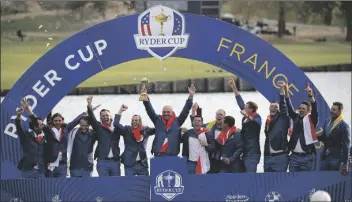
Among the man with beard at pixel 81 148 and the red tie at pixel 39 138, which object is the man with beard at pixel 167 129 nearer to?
the man with beard at pixel 81 148

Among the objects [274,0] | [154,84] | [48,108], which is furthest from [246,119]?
[274,0]

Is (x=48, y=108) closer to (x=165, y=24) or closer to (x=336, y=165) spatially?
(x=165, y=24)

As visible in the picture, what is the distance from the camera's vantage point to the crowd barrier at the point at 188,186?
592 inches

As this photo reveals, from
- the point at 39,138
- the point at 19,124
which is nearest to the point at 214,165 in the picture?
the point at 39,138

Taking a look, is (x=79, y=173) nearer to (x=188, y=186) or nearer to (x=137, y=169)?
(x=137, y=169)

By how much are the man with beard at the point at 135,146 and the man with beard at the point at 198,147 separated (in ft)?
1.91

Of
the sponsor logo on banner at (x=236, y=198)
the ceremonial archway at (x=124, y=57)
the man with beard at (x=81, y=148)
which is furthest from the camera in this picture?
the ceremonial archway at (x=124, y=57)

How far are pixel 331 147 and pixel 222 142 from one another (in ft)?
4.77

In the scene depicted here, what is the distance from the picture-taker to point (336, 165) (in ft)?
51.2

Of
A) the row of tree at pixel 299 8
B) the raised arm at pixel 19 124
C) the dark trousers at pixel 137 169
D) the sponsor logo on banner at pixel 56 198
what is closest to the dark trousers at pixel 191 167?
the dark trousers at pixel 137 169

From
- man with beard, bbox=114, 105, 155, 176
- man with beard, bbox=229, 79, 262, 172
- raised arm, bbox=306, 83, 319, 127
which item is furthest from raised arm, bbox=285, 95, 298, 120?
man with beard, bbox=114, 105, 155, 176

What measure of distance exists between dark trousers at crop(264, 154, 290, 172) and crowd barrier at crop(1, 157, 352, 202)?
1.77ft

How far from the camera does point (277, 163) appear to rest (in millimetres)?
15672

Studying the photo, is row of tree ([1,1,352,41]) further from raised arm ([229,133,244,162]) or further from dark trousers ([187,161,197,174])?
dark trousers ([187,161,197,174])
